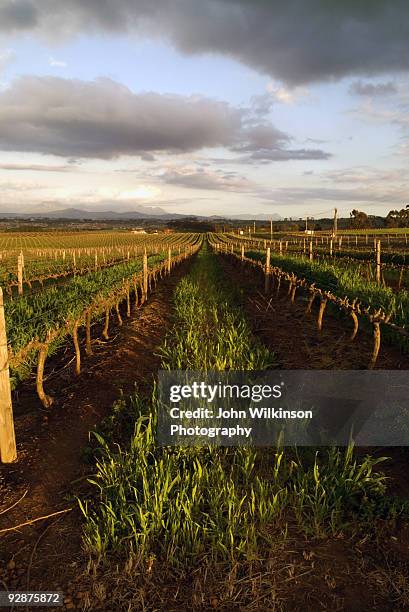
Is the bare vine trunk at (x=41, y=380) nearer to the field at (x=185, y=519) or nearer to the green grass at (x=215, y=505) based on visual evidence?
the field at (x=185, y=519)

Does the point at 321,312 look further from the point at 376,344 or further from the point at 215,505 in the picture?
the point at 215,505

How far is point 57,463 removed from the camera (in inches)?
160

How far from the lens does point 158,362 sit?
7449 mm

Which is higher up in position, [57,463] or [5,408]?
[5,408]

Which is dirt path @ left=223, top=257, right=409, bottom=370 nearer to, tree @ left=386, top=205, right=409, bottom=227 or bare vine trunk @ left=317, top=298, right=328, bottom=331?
bare vine trunk @ left=317, top=298, right=328, bottom=331

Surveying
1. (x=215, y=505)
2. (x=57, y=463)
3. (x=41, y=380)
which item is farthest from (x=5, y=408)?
(x=215, y=505)

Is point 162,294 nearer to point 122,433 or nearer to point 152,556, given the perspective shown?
point 122,433

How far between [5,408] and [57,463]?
808 mm

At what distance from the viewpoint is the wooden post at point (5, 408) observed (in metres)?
3.73

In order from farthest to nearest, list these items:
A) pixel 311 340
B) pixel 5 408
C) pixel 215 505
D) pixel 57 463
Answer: pixel 311 340 < pixel 57 463 < pixel 5 408 < pixel 215 505

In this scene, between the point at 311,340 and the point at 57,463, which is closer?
the point at 57,463

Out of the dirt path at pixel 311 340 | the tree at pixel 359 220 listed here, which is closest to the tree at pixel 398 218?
the tree at pixel 359 220

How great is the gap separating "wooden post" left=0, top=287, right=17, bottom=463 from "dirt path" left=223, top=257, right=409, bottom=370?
4.44 metres

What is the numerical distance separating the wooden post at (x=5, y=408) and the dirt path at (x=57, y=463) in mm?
147
